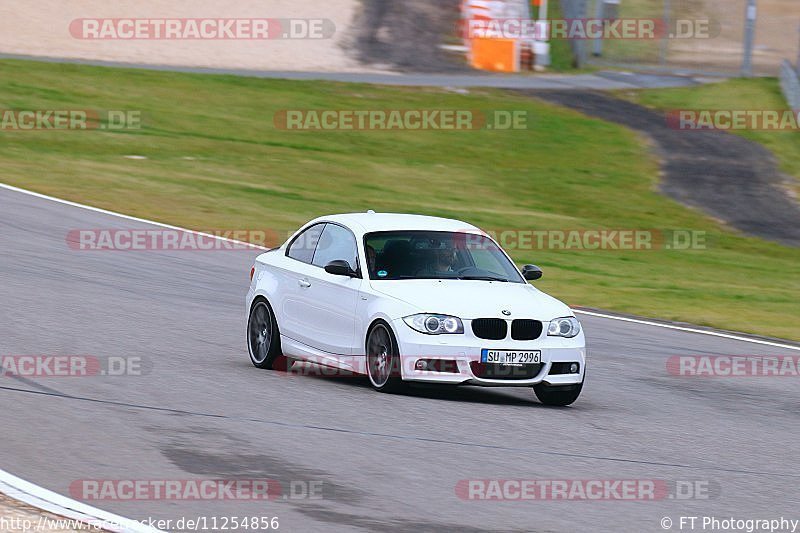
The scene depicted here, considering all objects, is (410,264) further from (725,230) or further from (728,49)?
(728,49)

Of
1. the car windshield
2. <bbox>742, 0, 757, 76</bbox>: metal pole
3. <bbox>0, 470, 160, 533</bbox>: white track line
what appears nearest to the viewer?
<bbox>0, 470, 160, 533</bbox>: white track line

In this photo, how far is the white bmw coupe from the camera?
1112 centimetres

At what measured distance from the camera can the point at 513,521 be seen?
7512mm

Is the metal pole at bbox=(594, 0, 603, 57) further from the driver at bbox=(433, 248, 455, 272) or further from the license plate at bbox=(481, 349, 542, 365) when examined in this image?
the license plate at bbox=(481, 349, 542, 365)

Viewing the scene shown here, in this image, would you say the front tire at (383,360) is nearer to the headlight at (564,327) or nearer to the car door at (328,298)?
the car door at (328,298)

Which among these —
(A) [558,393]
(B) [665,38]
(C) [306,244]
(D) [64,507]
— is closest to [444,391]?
(A) [558,393]

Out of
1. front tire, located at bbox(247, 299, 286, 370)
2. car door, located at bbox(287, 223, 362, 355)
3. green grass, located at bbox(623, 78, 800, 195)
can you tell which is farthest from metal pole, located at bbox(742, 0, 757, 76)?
car door, located at bbox(287, 223, 362, 355)

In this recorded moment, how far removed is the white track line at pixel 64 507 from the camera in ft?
22.7

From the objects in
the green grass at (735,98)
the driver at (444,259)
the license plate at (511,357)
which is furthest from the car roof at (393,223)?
the green grass at (735,98)

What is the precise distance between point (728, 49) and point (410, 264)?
3996 centimetres

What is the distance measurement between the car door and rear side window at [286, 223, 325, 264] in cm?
7

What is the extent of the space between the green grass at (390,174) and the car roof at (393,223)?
21.7 feet

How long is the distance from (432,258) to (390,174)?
18877 mm

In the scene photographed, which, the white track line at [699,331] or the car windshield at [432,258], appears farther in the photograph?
the white track line at [699,331]
